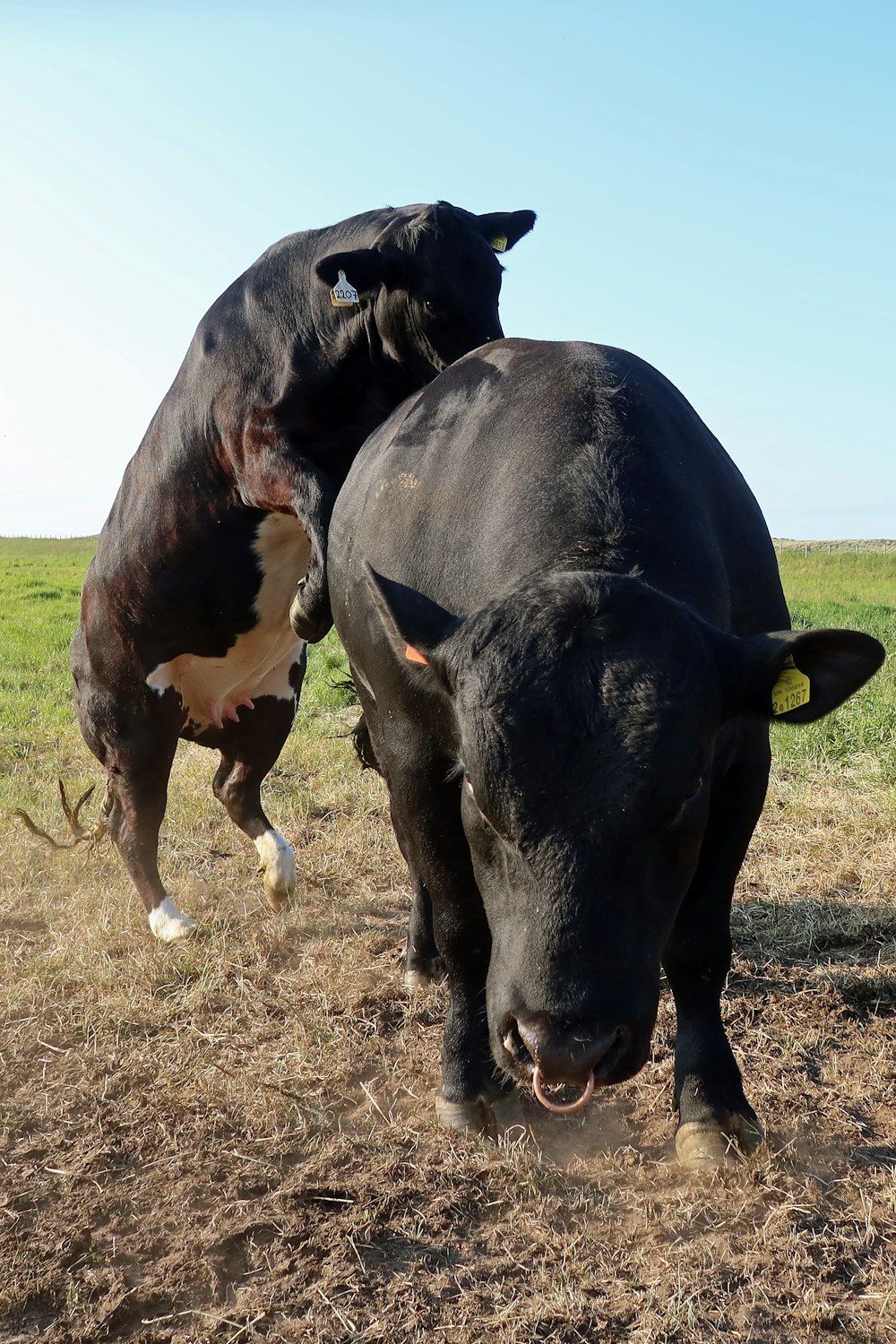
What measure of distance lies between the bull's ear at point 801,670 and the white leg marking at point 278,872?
341cm

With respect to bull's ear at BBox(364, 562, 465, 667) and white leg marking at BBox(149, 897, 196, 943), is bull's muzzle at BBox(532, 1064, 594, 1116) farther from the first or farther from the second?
white leg marking at BBox(149, 897, 196, 943)

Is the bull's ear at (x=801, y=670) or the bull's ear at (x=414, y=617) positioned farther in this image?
the bull's ear at (x=414, y=617)

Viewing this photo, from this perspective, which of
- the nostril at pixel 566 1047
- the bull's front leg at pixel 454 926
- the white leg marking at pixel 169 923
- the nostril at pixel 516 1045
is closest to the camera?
the nostril at pixel 566 1047

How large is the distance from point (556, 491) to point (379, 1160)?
1.88 meters

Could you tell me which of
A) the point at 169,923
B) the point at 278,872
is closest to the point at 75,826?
the point at 169,923

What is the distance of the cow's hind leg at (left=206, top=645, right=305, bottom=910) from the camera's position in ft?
20.8

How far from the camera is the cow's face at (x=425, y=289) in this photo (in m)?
4.49

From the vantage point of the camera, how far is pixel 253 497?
197 inches

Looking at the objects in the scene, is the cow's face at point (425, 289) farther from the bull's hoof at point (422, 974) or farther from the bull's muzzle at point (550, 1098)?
the bull's muzzle at point (550, 1098)

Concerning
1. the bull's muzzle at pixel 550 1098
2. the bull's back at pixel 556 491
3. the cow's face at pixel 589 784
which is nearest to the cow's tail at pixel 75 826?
the bull's back at pixel 556 491

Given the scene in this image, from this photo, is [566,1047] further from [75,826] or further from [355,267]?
[75,826]

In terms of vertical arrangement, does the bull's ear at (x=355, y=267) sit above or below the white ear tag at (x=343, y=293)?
above

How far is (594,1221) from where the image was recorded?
2.96 meters

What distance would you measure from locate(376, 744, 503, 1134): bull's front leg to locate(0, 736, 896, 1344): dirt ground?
169 millimetres
